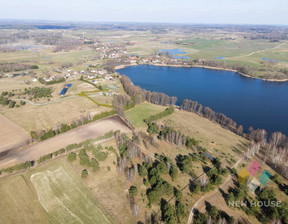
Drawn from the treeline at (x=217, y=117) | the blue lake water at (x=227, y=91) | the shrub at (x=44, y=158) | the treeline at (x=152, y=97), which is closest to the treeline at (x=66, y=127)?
the shrub at (x=44, y=158)

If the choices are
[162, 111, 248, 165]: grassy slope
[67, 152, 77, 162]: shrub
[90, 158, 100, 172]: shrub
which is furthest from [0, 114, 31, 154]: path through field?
[162, 111, 248, 165]: grassy slope

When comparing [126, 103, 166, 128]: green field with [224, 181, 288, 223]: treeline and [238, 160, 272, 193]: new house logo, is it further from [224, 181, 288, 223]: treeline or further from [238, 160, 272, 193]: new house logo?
[224, 181, 288, 223]: treeline

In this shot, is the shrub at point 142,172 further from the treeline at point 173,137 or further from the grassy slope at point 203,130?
the grassy slope at point 203,130

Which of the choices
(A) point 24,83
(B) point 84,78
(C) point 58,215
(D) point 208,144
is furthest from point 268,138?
(A) point 24,83

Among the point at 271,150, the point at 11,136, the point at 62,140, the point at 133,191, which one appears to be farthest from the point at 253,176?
the point at 11,136

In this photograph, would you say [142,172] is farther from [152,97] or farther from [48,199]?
[152,97]
